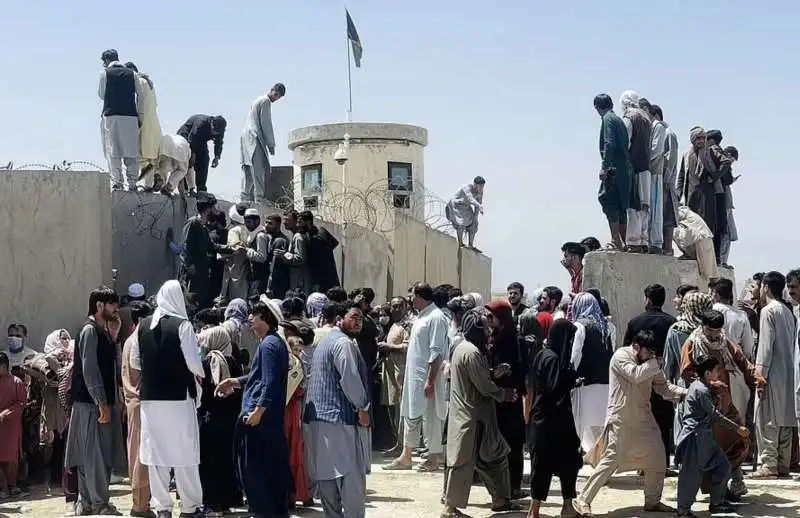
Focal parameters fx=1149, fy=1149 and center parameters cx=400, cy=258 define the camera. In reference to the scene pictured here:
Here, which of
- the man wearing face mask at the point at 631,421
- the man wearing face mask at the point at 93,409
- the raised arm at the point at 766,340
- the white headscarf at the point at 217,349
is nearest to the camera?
the man wearing face mask at the point at 631,421

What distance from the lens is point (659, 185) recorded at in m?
11.4

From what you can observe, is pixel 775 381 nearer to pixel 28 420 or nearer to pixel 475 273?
pixel 28 420

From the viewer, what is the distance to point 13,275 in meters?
10.2

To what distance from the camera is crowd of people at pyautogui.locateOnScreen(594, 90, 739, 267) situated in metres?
10.8

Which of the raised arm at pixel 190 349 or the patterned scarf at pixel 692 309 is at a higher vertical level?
the patterned scarf at pixel 692 309

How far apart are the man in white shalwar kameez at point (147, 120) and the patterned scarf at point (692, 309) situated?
21.0 feet

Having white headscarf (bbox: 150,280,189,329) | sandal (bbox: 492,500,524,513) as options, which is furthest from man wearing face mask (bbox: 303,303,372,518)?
sandal (bbox: 492,500,524,513)

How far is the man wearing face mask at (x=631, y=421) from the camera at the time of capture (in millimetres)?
7512

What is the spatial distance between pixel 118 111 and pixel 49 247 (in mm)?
2312

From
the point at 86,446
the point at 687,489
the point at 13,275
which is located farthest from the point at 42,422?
the point at 687,489

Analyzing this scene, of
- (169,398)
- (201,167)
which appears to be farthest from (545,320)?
(201,167)

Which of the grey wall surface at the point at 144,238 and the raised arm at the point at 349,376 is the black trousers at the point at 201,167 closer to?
the grey wall surface at the point at 144,238

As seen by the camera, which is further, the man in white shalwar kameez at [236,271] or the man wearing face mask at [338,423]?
the man in white shalwar kameez at [236,271]

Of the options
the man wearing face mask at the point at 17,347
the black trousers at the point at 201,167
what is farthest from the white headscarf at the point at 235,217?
the man wearing face mask at the point at 17,347
